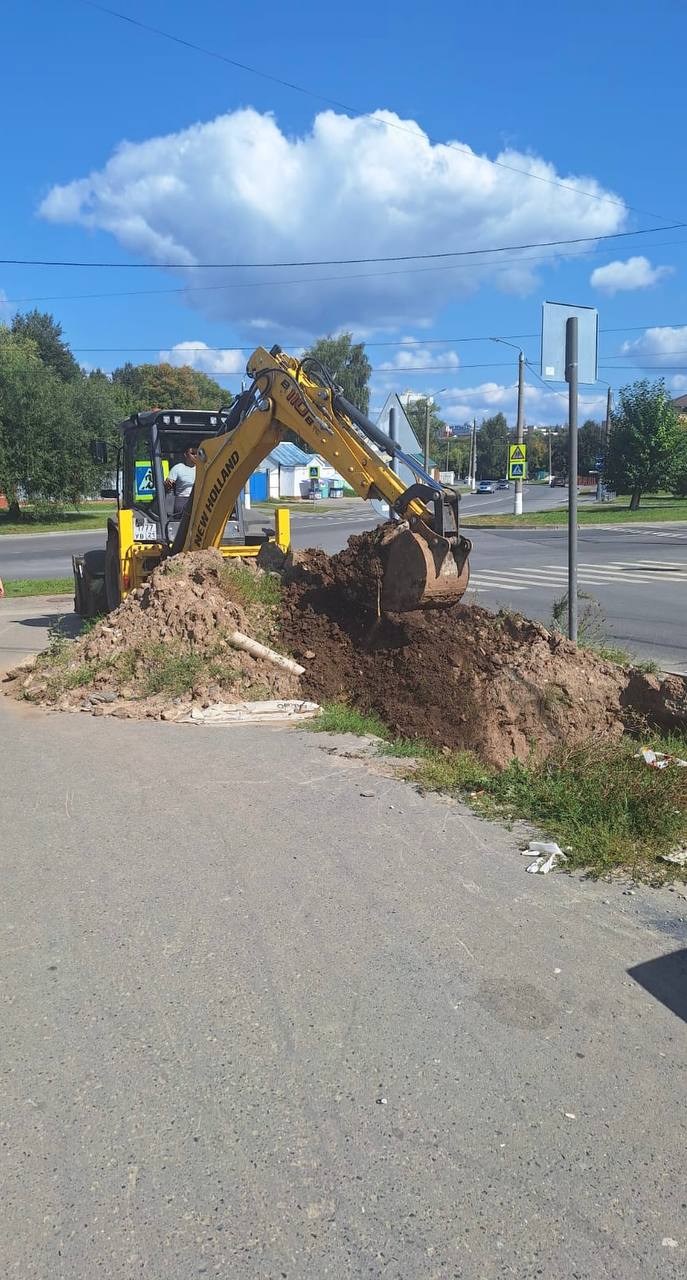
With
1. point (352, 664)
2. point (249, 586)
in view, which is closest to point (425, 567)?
point (352, 664)

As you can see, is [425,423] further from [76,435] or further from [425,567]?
[425,567]

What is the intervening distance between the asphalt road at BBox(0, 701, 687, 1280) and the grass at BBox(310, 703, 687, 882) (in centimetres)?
34

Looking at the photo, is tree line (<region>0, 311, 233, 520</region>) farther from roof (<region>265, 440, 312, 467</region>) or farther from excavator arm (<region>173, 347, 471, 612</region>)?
roof (<region>265, 440, 312, 467</region>)

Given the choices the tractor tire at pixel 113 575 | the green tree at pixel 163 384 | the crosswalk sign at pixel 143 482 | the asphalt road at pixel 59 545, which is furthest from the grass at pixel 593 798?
the green tree at pixel 163 384

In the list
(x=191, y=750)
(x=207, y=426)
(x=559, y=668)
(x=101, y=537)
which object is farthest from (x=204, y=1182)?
(x=101, y=537)

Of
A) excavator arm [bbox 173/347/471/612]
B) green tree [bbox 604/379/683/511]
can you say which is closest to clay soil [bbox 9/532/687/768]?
excavator arm [bbox 173/347/471/612]

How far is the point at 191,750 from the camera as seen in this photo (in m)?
7.63

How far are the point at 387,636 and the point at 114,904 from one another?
15.6ft

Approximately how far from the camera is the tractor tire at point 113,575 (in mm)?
13188

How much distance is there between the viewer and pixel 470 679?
26.1 ft

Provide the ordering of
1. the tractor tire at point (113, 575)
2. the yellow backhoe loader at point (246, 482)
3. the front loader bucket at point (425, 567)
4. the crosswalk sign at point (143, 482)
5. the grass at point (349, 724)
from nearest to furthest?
the grass at point (349, 724), the front loader bucket at point (425, 567), the yellow backhoe loader at point (246, 482), the tractor tire at point (113, 575), the crosswalk sign at point (143, 482)

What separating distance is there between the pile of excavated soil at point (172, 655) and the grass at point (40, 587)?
1025 centimetres

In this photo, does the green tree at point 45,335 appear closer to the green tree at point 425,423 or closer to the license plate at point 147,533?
the green tree at point 425,423

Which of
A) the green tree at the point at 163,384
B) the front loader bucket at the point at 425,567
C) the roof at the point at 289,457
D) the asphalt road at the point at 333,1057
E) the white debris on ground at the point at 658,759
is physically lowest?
the asphalt road at the point at 333,1057
